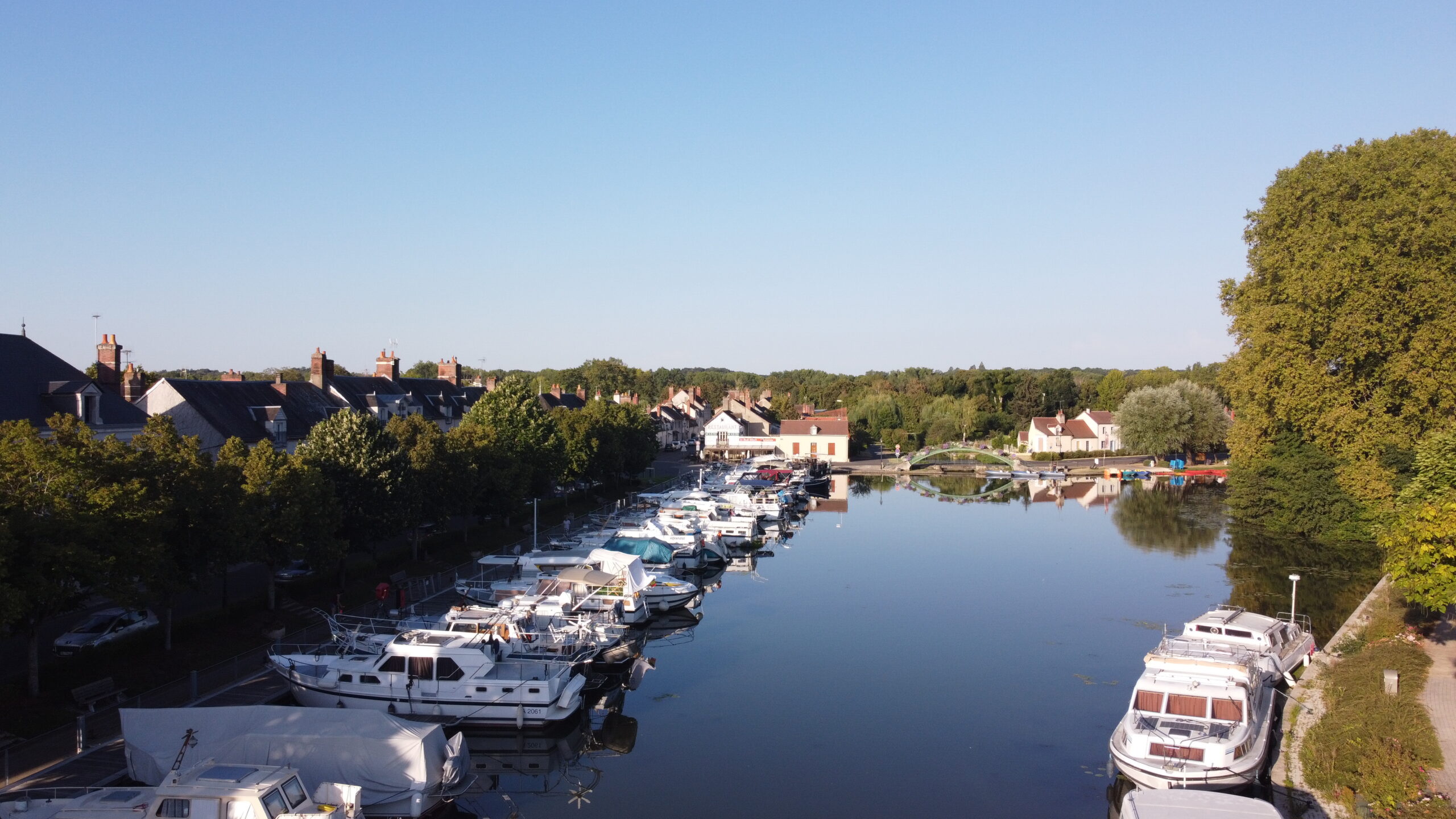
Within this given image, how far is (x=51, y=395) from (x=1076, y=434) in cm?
8363

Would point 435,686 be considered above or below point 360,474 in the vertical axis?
below

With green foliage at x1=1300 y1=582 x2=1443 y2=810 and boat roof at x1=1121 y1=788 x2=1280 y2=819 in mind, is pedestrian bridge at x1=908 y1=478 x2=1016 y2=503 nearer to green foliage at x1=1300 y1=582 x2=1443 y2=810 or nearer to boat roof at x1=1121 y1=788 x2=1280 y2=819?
green foliage at x1=1300 y1=582 x2=1443 y2=810

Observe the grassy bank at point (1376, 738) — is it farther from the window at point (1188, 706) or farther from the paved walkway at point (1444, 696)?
the window at point (1188, 706)

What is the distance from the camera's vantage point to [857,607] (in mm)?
32812

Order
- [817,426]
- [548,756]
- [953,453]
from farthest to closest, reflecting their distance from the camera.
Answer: [953,453] < [817,426] < [548,756]

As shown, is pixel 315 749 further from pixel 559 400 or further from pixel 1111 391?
pixel 1111 391

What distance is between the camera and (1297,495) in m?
39.6

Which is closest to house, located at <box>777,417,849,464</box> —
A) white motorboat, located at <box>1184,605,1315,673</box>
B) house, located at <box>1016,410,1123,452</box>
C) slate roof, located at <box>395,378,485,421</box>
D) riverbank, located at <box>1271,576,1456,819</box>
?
house, located at <box>1016,410,1123,452</box>

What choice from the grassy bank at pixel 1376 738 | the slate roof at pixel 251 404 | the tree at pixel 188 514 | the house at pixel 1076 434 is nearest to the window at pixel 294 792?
the tree at pixel 188 514

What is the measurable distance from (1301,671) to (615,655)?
55.0 ft

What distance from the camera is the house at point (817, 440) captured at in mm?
88188

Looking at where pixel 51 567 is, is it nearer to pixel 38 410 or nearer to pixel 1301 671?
pixel 38 410

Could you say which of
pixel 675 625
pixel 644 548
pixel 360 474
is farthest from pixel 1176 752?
pixel 360 474

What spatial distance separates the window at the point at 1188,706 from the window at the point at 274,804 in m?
15.1
